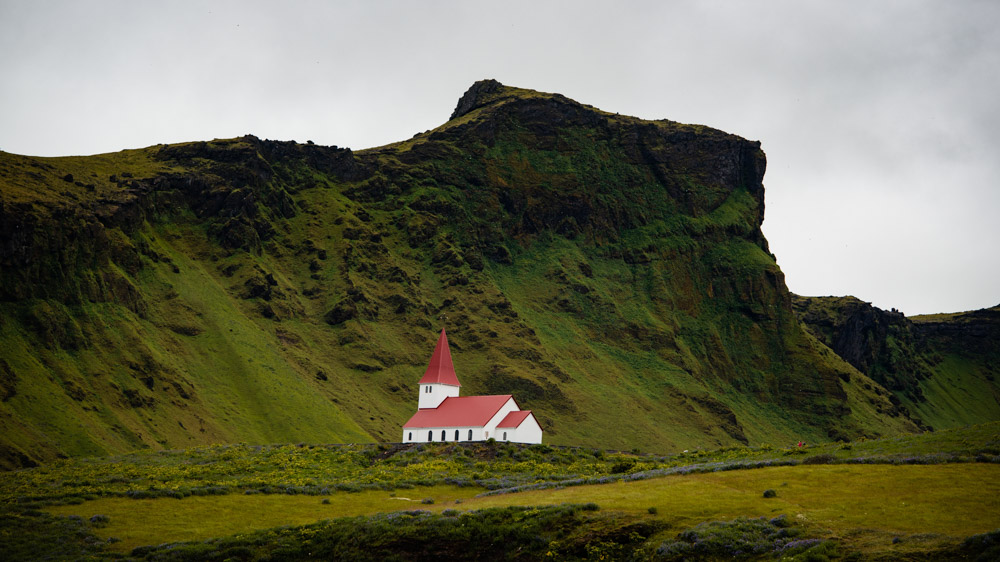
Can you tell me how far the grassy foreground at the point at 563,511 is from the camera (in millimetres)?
36594

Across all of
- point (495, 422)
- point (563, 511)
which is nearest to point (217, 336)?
point (495, 422)

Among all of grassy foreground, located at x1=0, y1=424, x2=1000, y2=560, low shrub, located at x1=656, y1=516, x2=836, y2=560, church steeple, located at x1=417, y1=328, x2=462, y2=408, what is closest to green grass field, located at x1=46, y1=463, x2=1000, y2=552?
grassy foreground, located at x1=0, y1=424, x2=1000, y2=560

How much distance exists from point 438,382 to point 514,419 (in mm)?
13064

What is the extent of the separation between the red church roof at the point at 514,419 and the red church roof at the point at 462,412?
1.27 m

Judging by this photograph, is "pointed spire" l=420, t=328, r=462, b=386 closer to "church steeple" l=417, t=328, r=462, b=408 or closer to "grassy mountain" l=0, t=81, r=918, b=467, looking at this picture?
"church steeple" l=417, t=328, r=462, b=408

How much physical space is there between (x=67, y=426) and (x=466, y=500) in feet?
243

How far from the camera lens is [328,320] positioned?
17988cm

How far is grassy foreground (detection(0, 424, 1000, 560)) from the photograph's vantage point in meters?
36.6

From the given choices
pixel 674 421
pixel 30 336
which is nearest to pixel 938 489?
pixel 30 336

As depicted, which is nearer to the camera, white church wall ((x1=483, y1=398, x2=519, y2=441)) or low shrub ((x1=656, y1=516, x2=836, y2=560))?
low shrub ((x1=656, y1=516, x2=836, y2=560))

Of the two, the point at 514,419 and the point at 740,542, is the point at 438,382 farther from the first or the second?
the point at 740,542

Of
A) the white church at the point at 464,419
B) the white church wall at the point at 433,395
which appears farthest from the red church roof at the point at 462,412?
the white church wall at the point at 433,395

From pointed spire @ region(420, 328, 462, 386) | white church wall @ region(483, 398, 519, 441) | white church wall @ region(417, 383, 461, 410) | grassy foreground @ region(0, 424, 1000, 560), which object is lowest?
grassy foreground @ region(0, 424, 1000, 560)

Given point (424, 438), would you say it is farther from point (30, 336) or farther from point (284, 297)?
point (284, 297)
